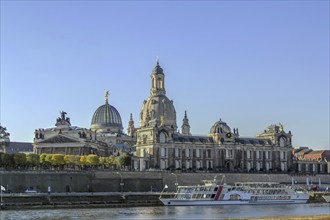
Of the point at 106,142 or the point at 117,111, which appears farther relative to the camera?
the point at 117,111

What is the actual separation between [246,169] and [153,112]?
2456 cm

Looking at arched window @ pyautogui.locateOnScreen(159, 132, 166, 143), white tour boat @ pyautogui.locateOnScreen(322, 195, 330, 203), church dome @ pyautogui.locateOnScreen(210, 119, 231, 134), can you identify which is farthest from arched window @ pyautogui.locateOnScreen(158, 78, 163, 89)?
white tour boat @ pyautogui.locateOnScreen(322, 195, 330, 203)

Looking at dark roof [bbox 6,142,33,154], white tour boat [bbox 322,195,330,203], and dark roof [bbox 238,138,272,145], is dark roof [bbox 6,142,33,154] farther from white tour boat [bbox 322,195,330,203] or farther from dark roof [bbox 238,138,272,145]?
white tour boat [bbox 322,195,330,203]

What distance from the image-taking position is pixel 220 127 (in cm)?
12369

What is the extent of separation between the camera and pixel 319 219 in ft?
126

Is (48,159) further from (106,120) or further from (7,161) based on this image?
(106,120)

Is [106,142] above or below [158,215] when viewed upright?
above

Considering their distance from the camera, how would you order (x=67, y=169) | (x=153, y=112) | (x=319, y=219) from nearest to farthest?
(x=319, y=219) < (x=67, y=169) < (x=153, y=112)

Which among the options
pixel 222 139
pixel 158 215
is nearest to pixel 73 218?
pixel 158 215

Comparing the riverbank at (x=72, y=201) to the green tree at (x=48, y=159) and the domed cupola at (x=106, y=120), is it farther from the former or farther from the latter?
the domed cupola at (x=106, y=120)

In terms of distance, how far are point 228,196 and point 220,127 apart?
3952 centimetres

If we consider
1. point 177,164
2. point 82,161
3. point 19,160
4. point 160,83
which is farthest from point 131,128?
point 19,160

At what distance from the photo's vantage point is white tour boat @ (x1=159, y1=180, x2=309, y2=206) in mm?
81931

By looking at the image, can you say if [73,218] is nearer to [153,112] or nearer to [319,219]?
[319,219]
